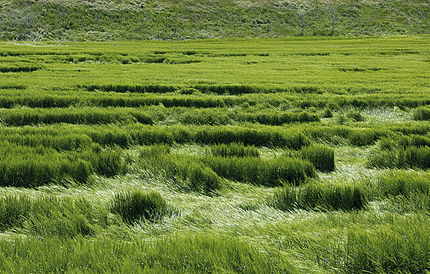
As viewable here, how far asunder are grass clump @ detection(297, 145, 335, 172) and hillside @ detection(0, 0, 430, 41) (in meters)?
57.6

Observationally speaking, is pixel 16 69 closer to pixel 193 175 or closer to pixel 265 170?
pixel 193 175

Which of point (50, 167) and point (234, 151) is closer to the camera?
point (50, 167)

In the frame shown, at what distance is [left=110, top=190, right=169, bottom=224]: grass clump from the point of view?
3153mm

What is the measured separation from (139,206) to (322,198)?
1.89 metres

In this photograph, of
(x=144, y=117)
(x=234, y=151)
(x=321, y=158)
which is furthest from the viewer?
(x=144, y=117)

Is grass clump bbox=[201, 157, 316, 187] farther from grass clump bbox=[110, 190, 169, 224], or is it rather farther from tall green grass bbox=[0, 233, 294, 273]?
tall green grass bbox=[0, 233, 294, 273]

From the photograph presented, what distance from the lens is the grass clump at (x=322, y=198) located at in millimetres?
3355

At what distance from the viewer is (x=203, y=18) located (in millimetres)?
68562

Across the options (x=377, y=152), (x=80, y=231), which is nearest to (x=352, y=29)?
(x=377, y=152)

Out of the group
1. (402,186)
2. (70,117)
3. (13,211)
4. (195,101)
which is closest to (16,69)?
(70,117)

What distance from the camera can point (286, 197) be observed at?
136 inches

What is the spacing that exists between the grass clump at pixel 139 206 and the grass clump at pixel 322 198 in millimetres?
1174

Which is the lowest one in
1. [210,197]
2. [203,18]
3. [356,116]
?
[356,116]

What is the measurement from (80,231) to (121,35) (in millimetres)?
60611
